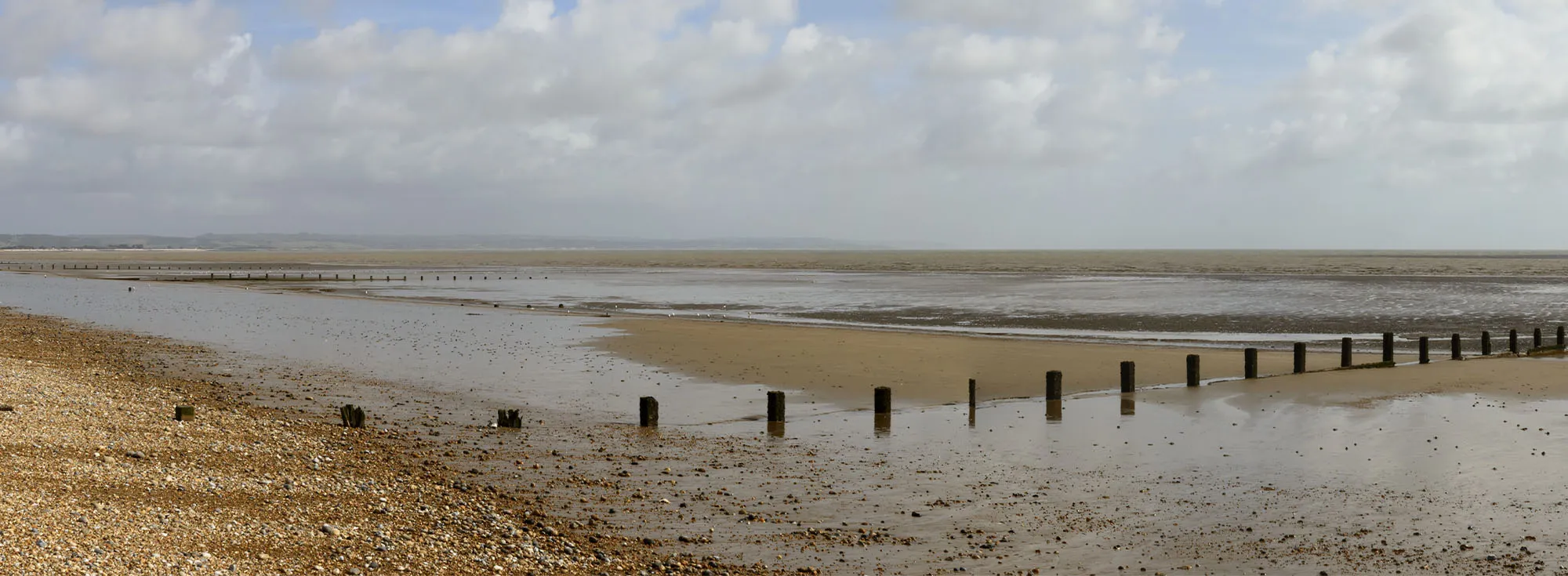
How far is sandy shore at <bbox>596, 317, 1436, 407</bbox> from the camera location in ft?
78.8

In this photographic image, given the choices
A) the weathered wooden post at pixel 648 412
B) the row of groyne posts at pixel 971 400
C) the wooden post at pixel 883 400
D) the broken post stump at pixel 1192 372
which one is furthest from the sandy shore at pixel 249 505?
the broken post stump at pixel 1192 372

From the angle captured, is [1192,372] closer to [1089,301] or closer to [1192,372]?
[1192,372]

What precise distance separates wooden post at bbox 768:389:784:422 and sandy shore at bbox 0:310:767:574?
18.6 ft

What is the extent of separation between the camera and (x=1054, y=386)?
21031 millimetres

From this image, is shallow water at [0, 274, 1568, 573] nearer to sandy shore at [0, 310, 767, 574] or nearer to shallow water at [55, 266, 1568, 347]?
sandy shore at [0, 310, 767, 574]

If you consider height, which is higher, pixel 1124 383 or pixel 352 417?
pixel 352 417

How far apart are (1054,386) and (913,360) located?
7.62 metres

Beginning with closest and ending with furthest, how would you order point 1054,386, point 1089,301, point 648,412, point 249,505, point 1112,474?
point 249,505, point 1112,474, point 648,412, point 1054,386, point 1089,301

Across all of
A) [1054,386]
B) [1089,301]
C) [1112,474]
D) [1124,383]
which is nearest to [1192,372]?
[1124,383]

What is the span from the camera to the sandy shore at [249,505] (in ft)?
31.1

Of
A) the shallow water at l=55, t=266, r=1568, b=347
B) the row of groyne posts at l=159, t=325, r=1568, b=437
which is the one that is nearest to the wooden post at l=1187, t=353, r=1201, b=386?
the row of groyne posts at l=159, t=325, r=1568, b=437

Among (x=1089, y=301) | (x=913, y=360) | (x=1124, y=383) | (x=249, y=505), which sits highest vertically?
(x=249, y=505)

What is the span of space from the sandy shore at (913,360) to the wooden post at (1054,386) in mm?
1710

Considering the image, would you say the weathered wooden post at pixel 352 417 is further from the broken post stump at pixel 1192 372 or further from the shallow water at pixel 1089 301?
the shallow water at pixel 1089 301
